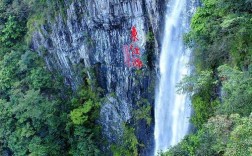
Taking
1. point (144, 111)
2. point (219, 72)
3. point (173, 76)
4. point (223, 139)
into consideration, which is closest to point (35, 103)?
point (144, 111)

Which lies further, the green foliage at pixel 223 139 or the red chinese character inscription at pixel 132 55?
the red chinese character inscription at pixel 132 55

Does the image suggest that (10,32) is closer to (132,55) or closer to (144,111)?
(132,55)

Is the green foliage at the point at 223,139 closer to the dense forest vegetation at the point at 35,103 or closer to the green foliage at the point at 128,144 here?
the green foliage at the point at 128,144

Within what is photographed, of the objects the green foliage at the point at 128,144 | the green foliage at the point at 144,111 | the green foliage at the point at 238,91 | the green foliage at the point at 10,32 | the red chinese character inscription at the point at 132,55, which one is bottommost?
the green foliage at the point at 128,144

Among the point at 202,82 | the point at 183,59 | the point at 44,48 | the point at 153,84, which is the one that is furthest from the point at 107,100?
the point at 202,82

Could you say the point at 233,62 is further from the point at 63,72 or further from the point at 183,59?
the point at 63,72

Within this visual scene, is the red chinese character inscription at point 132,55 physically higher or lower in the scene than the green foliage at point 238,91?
higher

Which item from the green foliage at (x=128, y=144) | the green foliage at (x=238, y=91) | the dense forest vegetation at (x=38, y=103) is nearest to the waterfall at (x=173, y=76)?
the dense forest vegetation at (x=38, y=103)
